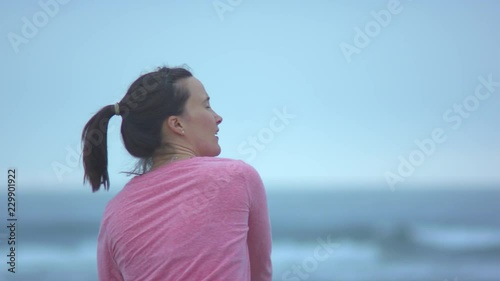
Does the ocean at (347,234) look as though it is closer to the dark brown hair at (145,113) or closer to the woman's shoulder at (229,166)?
the dark brown hair at (145,113)

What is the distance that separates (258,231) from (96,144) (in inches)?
9.6

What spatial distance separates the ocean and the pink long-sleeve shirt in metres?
2.51

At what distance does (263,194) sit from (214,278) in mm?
121

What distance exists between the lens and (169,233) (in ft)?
2.57

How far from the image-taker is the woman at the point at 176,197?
0.78 metres

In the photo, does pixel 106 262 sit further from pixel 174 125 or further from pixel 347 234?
pixel 347 234

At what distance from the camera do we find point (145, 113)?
33.7 inches

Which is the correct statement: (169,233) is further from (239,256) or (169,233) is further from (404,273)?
(404,273)

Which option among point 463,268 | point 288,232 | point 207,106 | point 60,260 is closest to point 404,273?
point 463,268

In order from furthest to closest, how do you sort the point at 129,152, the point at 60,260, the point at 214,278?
the point at 60,260
the point at 129,152
the point at 214,278
